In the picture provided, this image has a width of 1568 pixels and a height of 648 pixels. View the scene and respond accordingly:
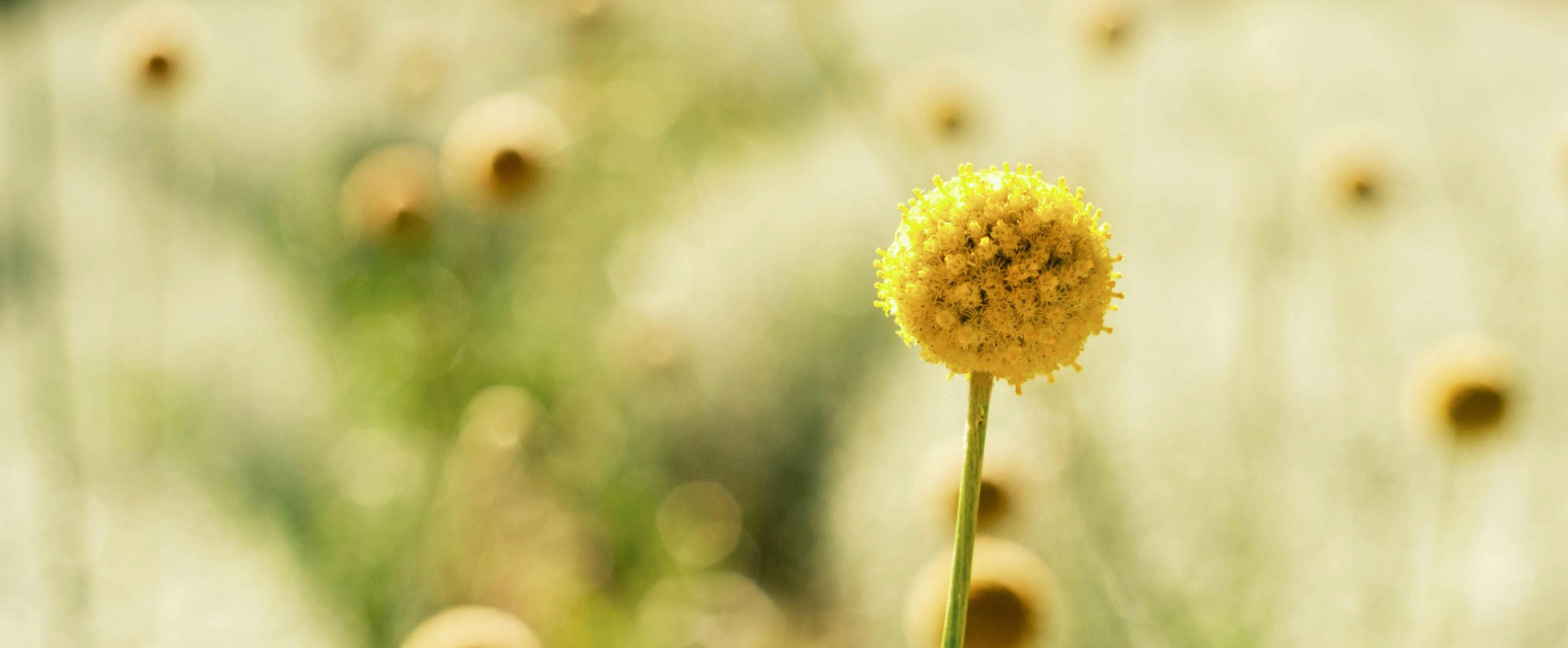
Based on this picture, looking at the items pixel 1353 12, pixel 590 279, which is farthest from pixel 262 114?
pixel 1353 12

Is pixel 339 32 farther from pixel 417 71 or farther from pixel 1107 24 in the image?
pixel 1107 24

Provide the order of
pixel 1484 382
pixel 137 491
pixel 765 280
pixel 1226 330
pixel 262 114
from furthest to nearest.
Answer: pixel 262 114 → pixel 765 280 → pixel 1226 330 → pixel 137 491 → pixel 1484 382

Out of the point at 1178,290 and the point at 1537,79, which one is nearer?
the point at 1178,290

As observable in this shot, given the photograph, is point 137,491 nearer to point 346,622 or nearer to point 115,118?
point 346,622

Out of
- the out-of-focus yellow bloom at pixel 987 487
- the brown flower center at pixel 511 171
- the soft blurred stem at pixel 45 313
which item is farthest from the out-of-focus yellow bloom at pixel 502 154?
the out-of-focus yellow bloom at pixel 987 487

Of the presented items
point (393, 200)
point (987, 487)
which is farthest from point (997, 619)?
point (393, 200)

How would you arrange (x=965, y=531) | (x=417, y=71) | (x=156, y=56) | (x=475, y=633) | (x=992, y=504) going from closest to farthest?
1. (x=965, y=531)
2. (x=475, y=633)
3. (x=992, y=504)
4. (x=156, y=56)
5. (x=417, y=71)

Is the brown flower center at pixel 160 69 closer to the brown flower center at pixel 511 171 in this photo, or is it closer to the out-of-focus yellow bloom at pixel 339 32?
the brown flower center at pixel 511 171
